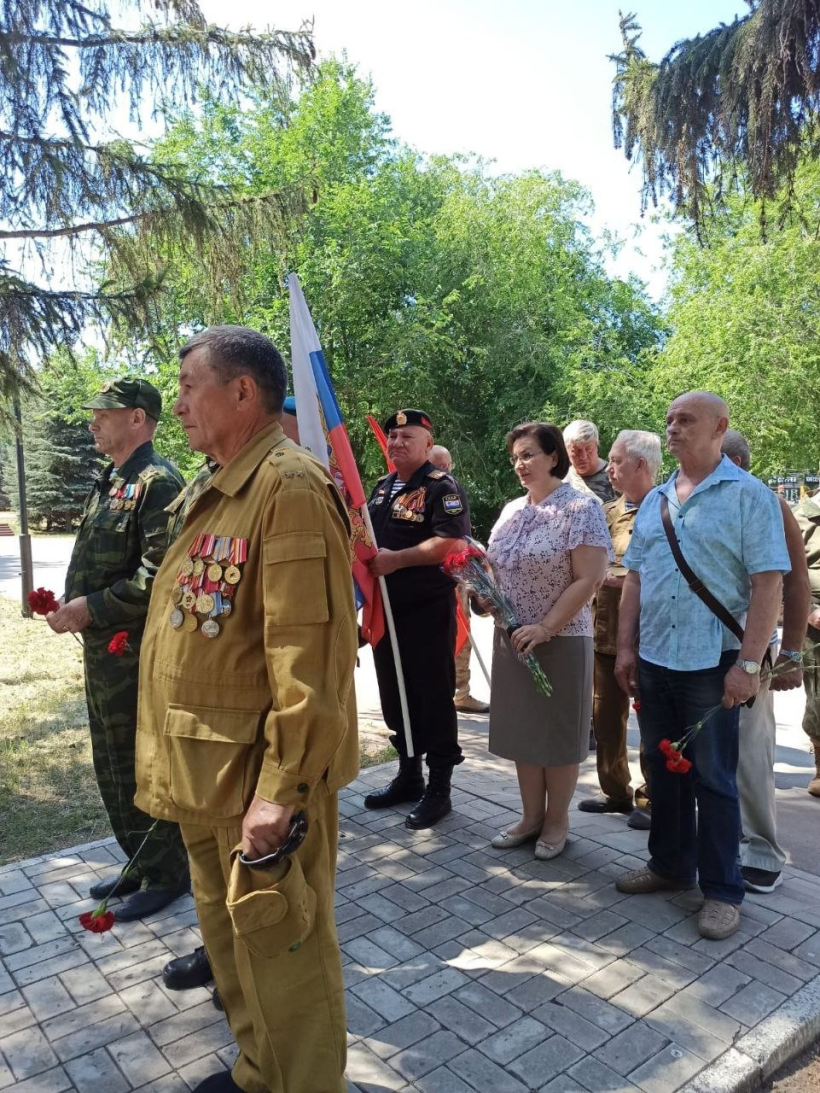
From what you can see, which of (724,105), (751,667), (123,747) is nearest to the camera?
(751,667)

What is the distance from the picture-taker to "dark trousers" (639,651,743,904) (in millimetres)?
3148

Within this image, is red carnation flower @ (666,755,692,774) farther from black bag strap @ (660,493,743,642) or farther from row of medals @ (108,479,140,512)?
row of medals @ (108,479,140,512)

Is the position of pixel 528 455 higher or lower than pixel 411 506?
higher

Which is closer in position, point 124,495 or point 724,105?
point 124,495

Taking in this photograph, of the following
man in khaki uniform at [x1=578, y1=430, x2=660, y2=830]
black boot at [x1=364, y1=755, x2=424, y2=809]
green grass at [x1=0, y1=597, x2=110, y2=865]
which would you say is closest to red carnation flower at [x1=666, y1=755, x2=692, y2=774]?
man in khaki uniform at [x1=578, y1=430, x2=660, y2=830]

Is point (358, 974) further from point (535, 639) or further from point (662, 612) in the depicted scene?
point (662, 612)

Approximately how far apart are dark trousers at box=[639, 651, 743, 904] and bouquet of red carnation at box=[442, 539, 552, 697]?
49cm

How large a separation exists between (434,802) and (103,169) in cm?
525

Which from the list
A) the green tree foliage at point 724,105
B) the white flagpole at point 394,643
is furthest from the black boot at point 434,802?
the green tree foliage at point 724,105

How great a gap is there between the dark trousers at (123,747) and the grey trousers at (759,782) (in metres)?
2.50

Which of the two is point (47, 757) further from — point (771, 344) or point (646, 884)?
point (771, 344)

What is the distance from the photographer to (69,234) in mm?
6289

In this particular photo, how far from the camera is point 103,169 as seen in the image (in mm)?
6160

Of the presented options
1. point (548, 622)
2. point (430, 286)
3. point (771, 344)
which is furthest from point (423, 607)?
point (430, 286)
